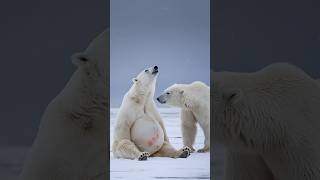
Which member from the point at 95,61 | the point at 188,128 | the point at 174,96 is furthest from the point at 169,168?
the point at 95,61

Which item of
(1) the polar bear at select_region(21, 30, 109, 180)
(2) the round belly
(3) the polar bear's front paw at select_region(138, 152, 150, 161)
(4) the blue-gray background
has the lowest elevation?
(3) the polar bear's front paw at select_region(138, 152, 150, 161)

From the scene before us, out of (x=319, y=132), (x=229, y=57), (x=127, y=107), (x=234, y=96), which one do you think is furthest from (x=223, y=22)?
(x=127, y=107)

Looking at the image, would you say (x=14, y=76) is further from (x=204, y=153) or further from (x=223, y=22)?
(x=204, y=153)

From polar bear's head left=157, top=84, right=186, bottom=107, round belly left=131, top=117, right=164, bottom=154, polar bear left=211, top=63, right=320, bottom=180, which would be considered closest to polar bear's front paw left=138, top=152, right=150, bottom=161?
round belly left=131, top=117, right=164, bottom=154

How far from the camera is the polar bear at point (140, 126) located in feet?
7.83

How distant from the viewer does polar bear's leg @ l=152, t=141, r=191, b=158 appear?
2.21m

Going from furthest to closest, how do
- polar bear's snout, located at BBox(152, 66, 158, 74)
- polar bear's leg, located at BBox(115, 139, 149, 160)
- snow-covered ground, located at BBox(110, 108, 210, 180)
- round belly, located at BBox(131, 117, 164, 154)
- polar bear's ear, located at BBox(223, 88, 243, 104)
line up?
1. round belly, located at BBox(131, 117, 164, 154)
2. polar bear's leg, located at BBox(115, 139, 149, 160)
3. polar bear's snout, located at BBox(152, 66, 158, 74)
4. snow-covered ground, located at BBox(110, 108, 210, 180)
5. polar bear's ear, located at BBox(223, 88, 243, 104)

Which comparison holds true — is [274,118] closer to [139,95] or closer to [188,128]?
[188,128]

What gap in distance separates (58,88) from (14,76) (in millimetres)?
152

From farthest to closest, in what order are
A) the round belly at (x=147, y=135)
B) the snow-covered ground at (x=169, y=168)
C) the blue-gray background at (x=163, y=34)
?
the round belly at (x=147, y=135) < the blue-gray background at (x=163, y=34) < the snow-covered ground at (x=169, y=168)

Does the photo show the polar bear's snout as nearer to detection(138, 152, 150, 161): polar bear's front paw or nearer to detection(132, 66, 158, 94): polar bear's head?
detection(132, 66, 158, 94): polar bear's head

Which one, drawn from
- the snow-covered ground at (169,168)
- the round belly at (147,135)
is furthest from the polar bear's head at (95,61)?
the round belly at (147,135)

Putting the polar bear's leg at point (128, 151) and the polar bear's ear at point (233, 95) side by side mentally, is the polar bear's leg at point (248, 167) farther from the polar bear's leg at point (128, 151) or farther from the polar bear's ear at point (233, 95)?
the polar bear's leg at point (128, 151)

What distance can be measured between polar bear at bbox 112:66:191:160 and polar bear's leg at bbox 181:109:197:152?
10 centimetres
